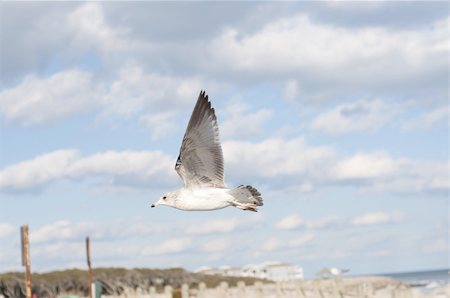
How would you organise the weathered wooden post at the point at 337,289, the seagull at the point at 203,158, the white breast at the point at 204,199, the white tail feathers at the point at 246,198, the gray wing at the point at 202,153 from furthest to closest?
1. the weathered wooden post at the point at 337,289
2. the gray wing at the point at 202,153
3. the seagull at the point at 203,158
4. the white tail feathers at the point at 246,198
5. the white breast at the point at 204,199

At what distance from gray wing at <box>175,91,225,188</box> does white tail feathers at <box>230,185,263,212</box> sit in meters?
0.41

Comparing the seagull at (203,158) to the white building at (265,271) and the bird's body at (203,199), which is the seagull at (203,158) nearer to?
the bird's body at (203,199)

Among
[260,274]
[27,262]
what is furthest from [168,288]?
[260,274]

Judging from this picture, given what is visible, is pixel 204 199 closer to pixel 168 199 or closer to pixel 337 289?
pixel 168 199

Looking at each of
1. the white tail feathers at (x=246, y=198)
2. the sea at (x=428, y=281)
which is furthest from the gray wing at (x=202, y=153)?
the sea at (x=428, y=281)

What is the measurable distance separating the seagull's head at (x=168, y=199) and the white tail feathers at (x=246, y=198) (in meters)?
0.76

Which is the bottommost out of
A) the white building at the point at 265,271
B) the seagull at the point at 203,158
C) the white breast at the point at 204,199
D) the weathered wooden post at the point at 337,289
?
the weathered wooden post at the point at 337,289

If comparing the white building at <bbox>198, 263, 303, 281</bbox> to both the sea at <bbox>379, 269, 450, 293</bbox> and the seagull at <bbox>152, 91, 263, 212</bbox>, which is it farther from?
the seagull at <bbox>152, 91, 263, 212</bbox>

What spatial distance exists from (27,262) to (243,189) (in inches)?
407

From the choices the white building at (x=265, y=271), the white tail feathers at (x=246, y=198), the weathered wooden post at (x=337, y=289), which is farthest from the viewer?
the white building at (x=265, y=271)

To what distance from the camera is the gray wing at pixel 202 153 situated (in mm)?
12555

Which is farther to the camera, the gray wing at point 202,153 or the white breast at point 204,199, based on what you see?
the gray wing at point 202,153

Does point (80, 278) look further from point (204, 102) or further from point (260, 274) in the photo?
point (204, 102)

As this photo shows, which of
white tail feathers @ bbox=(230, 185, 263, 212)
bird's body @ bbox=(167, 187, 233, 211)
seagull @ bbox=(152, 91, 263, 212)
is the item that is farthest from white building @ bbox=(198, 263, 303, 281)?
bird's body @ bbox=(167, 187, 233, 211)
